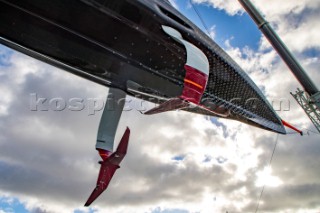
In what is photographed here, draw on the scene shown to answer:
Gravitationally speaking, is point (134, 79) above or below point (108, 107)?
above

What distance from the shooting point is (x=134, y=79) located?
44.0ft

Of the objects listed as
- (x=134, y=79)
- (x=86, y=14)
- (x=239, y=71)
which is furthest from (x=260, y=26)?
(x=86, y=14)

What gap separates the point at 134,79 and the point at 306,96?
11565 millimetres

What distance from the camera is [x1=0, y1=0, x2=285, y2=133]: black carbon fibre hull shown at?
9609mm

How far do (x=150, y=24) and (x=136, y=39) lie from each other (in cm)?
82

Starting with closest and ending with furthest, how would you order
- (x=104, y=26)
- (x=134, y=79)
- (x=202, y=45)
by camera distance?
(x=104, y=26)
(x=202, y=45)
(x=134, y=79)

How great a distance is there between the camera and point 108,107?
13.8 m

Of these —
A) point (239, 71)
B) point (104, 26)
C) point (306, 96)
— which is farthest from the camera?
point (306, 96)

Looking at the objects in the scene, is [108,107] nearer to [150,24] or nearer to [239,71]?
[150,24]

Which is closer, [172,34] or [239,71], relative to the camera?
[172,34]

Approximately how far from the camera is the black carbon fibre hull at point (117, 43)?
961 centimetres

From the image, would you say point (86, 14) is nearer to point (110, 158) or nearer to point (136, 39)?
point (136, 39)

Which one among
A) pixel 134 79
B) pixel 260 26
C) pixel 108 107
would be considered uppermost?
pixel 260 26

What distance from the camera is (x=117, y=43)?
1112 centimetres
